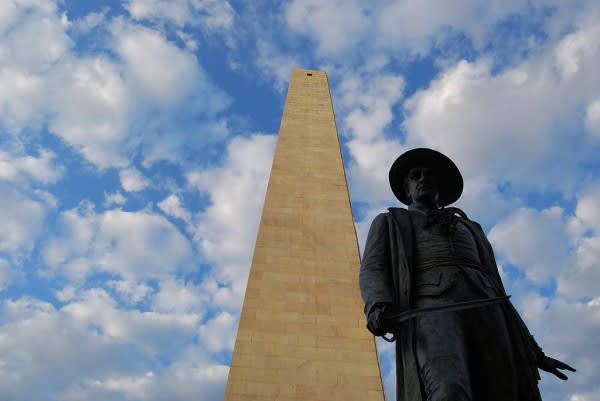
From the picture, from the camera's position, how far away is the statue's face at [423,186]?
4223 millimetres

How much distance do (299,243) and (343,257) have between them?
112 centimetres

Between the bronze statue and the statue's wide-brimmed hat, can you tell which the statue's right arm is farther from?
the statue's wide-brimmed hat

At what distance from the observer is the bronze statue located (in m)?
3.10

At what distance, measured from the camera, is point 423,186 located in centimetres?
424

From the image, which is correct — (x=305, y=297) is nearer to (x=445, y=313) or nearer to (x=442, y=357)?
(x=445, y=313)

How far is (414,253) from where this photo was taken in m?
3.74

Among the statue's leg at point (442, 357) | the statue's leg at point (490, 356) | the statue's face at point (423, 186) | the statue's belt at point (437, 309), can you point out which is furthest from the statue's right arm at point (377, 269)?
the statue's leg at point (490, 356)

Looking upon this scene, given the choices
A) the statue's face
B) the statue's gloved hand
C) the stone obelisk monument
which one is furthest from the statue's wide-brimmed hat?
the stone obelisk monument

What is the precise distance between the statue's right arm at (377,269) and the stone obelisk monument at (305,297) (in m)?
6.78

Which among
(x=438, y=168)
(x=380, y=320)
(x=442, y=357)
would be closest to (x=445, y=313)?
(x=442, y=357)

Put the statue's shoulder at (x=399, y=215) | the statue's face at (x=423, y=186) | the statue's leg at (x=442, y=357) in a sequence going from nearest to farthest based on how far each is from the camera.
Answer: the statue's leg at (x=442, y=357) < the statue's shoulder at (x=399, y=215) < the statue's face at (x=423, y=186)

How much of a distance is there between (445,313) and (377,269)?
0.60 meters

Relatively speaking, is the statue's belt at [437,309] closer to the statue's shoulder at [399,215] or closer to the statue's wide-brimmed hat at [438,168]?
the statue's shoulder at [399,215]

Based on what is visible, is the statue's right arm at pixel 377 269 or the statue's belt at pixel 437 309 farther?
the statue's right arm at pixel 377 269
